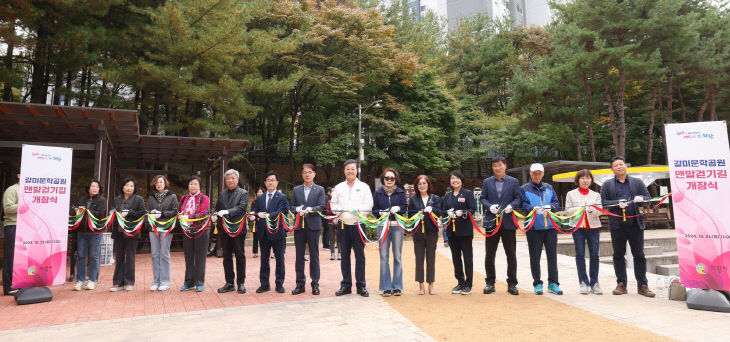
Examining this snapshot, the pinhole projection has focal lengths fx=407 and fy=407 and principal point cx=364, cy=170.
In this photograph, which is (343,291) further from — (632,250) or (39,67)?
(39,67)

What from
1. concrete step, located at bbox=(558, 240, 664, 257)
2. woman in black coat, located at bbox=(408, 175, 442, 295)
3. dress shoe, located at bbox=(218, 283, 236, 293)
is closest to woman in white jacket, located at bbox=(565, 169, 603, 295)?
woman in black coat, located at bbox=(408, 175, 442, 295)

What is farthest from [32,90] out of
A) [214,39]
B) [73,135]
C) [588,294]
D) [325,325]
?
[588,294]

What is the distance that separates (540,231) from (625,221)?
107 centimetres

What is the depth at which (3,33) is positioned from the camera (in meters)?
9.97

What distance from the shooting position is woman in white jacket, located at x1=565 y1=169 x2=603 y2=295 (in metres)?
5.54

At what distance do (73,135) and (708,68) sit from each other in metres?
24.2

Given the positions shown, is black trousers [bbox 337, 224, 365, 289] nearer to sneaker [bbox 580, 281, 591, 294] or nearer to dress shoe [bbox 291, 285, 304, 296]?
dress shoe [bbox 291, 285, 304, 296]

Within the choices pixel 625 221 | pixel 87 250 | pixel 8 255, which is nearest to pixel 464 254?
pixel 625 221

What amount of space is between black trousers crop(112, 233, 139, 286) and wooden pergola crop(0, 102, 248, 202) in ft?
9.61

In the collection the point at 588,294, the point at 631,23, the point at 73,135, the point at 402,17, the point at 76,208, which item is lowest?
the point at 588,294

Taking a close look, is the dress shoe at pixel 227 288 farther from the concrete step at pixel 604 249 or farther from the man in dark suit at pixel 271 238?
the concrete step at pixel 604 249

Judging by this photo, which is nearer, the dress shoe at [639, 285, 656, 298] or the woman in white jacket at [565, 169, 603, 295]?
the dress shoe at [639, 285, 656, 298]

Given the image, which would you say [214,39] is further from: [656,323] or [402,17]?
[402,17]

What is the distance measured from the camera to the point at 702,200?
191 inches
